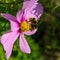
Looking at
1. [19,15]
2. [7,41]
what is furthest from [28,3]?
[7,41]

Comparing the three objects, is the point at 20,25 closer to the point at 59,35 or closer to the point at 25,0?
the point at 25,0

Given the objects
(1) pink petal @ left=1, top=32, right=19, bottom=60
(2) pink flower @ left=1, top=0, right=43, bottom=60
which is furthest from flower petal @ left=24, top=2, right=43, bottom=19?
(1) pink petal @ left=1, top=32, right=19, bottom=60

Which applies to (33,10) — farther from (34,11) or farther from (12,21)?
(12,21)

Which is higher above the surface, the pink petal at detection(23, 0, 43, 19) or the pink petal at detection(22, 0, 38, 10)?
the pink petal at detection(22, 0, 38, 10)

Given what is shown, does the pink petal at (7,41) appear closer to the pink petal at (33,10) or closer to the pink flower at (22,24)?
the pink flower at (22,24)

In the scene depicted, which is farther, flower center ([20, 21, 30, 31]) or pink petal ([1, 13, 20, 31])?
flower center ([20, 21, 30, 31])

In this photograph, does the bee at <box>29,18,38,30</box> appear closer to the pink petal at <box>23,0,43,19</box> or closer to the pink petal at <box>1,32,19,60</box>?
the pink petal at <box>23,0,43,19</box>

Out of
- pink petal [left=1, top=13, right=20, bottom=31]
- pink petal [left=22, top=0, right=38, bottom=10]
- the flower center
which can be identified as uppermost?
pink petal [left=22, top=0, right=38, bottom=10]

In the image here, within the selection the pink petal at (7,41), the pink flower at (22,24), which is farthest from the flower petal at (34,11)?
the pink petal at (7,41)

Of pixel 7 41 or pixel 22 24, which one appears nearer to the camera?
pixel 7 41
